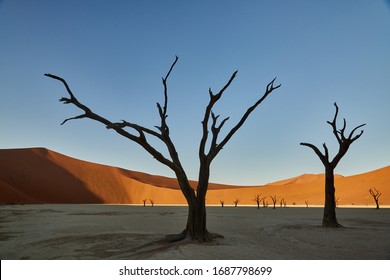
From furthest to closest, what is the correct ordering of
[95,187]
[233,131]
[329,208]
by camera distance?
1. [95,187]
2. [329,208]
3. [233,131]

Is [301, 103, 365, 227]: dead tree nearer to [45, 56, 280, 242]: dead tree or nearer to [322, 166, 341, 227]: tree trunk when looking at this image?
[322, 166, 341, 227]: tree trunk

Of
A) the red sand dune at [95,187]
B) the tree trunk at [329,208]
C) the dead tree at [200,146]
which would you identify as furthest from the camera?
the red sand dune at [95,187]

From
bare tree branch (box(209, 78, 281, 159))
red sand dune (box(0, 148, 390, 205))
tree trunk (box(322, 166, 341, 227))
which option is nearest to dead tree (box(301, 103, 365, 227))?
tree trunk (box(322, 166, 341, 227))

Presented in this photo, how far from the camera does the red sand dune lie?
2795 inches

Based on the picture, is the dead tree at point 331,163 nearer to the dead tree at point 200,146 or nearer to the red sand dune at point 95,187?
the dead tree at point 200,146

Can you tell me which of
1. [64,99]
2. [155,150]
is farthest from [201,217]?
[64,99]

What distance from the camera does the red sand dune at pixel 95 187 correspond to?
71000 mm

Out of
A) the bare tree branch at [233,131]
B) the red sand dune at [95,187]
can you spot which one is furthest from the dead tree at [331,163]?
the red sand dune at [95,187]

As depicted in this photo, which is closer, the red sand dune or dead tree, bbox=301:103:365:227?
dead tree, bbox=301:103:365:227

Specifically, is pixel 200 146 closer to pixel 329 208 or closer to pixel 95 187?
pixel 329 208

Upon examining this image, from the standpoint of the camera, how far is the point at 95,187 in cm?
9200

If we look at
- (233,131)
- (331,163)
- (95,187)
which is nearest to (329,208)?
(331,163)

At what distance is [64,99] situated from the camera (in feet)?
28.6

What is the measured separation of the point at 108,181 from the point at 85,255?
97.3 meters
